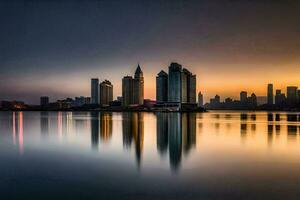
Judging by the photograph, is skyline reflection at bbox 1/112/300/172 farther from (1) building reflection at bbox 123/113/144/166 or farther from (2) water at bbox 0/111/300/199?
(2) water at bbox 0/111/300/199

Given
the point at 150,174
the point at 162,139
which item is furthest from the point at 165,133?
the point at 150,174

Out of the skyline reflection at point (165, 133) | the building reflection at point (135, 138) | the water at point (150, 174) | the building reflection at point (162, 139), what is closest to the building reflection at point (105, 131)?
the skyline reflection at point (165, 133)

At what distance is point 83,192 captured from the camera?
11.5m

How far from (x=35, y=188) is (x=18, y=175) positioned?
334cm

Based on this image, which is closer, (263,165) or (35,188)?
(35,188)

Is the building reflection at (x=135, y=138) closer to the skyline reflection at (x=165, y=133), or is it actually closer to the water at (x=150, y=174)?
the skyline reflection at (x=165, y=133)

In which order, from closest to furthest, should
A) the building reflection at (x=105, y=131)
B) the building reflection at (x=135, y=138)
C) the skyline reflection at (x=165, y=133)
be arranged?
the building reflection at (x=135, y=138), the skyline reflection at (x=165, y=133), the building reflection at (x=105, y=131)

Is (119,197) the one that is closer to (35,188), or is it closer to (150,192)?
(150,192)

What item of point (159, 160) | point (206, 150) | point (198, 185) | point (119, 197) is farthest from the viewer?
point (206, 150)

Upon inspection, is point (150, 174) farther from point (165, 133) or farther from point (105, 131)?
point (105, 131)

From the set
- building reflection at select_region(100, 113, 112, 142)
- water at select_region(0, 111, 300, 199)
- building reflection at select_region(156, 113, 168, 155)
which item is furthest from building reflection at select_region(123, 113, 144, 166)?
building reflection at select_region(100, 113, 112, 142)

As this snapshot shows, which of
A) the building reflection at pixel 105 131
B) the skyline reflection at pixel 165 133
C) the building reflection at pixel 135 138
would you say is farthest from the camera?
the building reflection at pixel 105 131

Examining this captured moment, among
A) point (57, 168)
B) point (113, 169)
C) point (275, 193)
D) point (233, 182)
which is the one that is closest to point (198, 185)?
point (233, 182)

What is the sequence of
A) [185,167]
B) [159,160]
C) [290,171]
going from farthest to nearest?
[159,160] → [185,167] → [290,171]
